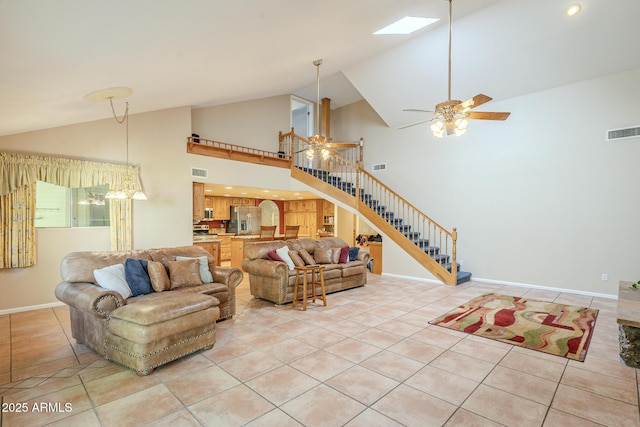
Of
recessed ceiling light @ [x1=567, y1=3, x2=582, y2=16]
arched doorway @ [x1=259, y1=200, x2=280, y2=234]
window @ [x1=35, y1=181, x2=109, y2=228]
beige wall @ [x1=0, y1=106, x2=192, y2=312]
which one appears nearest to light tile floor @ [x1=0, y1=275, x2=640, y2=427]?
beige wall @ [x1=0, y1=106, x2=192, y2=312]

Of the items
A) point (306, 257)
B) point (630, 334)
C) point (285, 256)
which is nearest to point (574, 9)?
point (630, 334)

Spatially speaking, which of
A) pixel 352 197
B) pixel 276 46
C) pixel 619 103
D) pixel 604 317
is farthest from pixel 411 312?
pixel 619 103

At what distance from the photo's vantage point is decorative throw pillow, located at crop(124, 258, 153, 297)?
3.69 m

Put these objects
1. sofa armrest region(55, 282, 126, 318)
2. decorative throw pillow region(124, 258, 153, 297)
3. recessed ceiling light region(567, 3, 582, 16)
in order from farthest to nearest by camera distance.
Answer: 1. recessed ceiling light region(567, 3, 582, 16)
2. decorative throw pillow region(124, 258, 153, 297)
3. sofa armrest region(55, 282, 126, 318)

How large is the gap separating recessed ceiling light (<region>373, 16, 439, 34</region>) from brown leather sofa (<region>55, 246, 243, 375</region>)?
4950 millimetres

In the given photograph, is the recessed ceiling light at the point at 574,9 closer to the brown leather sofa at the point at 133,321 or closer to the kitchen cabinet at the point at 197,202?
the brown leather sofa at the point at 133,321

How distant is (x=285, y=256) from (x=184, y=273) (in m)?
1.83

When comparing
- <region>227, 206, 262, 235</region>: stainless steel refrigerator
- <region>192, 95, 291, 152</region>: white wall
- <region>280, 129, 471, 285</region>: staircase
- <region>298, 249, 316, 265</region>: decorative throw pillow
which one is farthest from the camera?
<region>227, 206, 262, 235</region>: stainless steel refrigerator

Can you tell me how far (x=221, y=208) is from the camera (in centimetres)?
1018

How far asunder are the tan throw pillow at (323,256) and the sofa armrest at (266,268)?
129 centimetres

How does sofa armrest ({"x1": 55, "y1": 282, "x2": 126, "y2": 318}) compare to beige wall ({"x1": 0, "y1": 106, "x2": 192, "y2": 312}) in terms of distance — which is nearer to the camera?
sofa armrest ({"x1": 55, "y1": 282, "x2": 126, "y2": 318})

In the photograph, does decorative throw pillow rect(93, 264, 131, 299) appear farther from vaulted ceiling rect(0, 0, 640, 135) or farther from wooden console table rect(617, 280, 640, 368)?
wooden console table rect(617, 280, 640, 368)

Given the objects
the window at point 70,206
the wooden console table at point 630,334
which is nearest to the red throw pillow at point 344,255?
the wooden console table at point 630,334

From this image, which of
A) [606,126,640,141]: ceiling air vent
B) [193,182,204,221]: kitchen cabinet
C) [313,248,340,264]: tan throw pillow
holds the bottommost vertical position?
[313,248,340,264]: tan throw pillow
